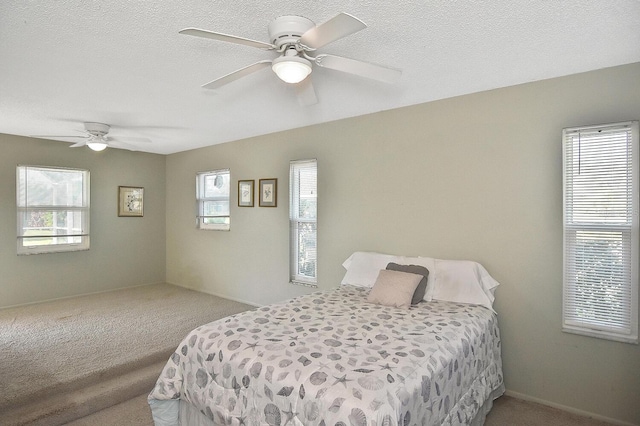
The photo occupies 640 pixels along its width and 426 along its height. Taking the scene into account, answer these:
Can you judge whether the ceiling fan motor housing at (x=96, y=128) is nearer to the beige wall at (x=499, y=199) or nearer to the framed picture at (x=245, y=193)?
the framed picture at (x=245, y=193)

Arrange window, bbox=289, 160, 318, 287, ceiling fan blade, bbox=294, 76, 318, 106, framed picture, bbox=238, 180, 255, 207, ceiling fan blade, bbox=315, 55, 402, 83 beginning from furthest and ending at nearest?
framed picture, bbox=238, 180, 255, 207 < window, bbox=289, 160, 318, 287 < ceiling fan blade, bbox=294, 76, 318, 106 < ceiling fan blade, bbox=315, 55, 402, 83

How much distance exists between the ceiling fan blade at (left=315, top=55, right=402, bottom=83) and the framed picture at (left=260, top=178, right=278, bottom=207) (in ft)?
8.96

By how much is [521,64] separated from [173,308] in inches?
182

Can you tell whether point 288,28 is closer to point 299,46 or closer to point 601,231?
point 299,46

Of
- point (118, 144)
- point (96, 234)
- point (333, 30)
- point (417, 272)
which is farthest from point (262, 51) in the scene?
point (96, 234)

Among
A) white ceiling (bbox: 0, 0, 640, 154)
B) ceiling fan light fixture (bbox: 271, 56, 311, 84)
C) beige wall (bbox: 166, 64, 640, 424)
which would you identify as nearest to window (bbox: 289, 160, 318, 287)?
beige wall (bbox: 166, 64, 640, 424)

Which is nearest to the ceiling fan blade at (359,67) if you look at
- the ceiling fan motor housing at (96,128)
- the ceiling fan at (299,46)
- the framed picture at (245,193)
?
the ceiling fan at (299,46)

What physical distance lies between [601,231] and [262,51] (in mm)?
2639

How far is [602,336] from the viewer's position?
247 cm

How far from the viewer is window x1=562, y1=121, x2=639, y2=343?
2.38 m

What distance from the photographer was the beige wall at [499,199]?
2.52 m

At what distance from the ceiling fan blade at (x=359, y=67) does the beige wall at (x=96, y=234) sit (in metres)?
4.84

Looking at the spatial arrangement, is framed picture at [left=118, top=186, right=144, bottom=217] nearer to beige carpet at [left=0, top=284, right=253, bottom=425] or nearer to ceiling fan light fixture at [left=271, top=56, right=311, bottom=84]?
beige carpet at [left=0, top=284, right=253, bottom=425]

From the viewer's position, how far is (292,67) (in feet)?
6.03
